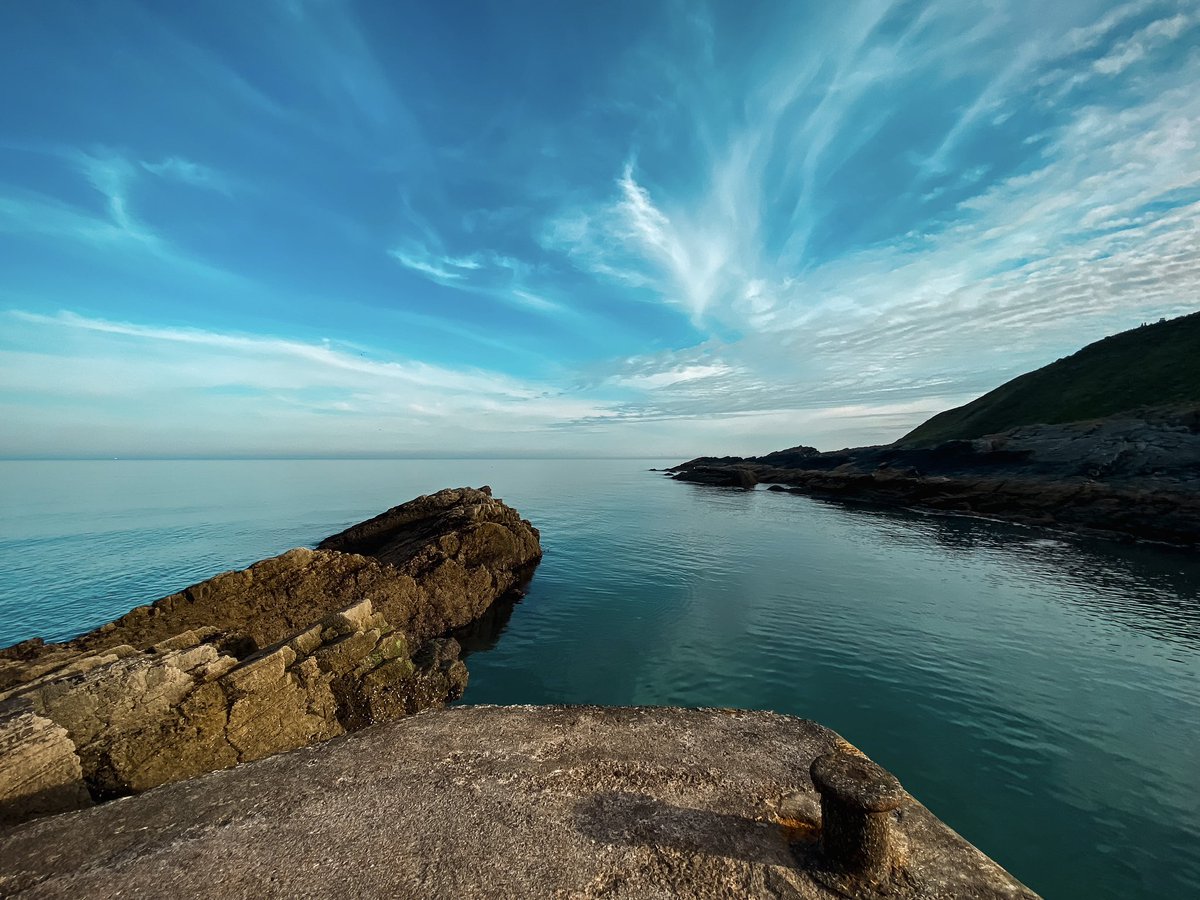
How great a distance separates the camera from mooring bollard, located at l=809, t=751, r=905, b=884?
5277mm

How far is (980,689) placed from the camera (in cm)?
1507

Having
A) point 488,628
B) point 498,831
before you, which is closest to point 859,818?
point 498,831

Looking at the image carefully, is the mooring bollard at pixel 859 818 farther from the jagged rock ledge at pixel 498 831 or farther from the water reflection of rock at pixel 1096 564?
the water reflection of rock at pixel 1096 564

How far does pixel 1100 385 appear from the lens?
3492 inches

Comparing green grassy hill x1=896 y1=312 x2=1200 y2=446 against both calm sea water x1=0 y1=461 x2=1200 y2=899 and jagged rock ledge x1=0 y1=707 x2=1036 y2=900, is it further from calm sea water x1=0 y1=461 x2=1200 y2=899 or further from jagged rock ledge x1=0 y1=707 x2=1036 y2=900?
jagged rock ledge x1=0 y1=707 x2=1036 y2=900

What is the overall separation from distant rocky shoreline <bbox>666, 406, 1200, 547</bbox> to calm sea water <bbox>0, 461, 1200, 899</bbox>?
7.76 metres

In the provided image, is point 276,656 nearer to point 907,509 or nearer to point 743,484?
point 907,509

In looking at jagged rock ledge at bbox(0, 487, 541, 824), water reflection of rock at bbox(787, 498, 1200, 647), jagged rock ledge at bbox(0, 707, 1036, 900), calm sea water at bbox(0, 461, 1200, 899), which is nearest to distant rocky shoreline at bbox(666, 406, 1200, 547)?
water reflection of rock at bbox(787, 498, 1200, 647)

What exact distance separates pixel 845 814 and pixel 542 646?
15853mm

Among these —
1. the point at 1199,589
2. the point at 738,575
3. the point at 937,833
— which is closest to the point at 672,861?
the point at 937,833

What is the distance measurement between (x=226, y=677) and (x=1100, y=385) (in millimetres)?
135398

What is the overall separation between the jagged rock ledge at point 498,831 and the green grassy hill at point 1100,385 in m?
103

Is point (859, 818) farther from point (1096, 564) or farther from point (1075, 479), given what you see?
point (1075, 479)

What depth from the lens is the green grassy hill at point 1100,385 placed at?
254ft
